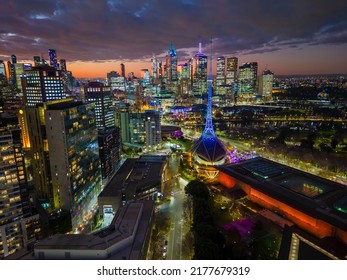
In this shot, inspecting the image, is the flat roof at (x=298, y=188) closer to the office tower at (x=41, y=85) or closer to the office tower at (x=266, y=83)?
the office tower at (x=41, y=85)

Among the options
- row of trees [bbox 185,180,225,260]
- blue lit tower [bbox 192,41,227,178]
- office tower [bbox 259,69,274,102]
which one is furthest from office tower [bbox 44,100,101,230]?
office tower [bbox 259,69,274,102]

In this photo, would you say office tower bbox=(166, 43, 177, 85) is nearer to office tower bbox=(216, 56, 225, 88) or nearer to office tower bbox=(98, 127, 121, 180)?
office tower bbox=(216, 56, 225, 88)

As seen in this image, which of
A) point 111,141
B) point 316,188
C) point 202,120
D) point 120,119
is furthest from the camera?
point 202,120

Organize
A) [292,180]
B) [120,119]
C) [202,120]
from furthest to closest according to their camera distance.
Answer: [202,120]
[120,119]
[292,180]

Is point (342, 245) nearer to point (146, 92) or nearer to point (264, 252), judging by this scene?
point (264, 252)

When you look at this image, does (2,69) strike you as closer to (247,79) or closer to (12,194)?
(12,194)

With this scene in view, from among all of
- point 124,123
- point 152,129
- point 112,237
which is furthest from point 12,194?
point 124,123

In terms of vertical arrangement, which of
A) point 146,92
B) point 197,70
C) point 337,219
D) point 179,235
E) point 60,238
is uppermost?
point 197,70

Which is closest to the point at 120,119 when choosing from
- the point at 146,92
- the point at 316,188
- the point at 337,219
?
the point at 316,188
